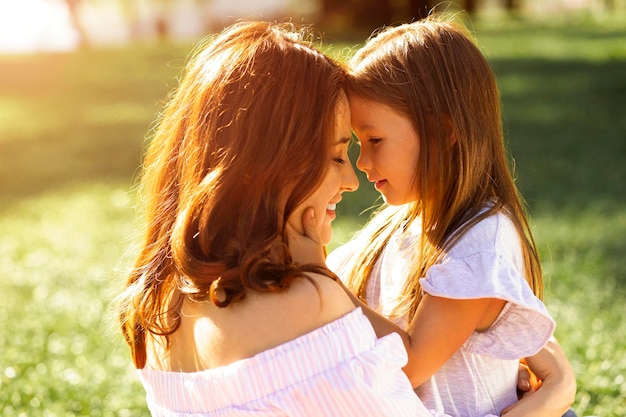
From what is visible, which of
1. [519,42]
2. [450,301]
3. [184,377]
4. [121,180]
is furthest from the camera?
[519,42]

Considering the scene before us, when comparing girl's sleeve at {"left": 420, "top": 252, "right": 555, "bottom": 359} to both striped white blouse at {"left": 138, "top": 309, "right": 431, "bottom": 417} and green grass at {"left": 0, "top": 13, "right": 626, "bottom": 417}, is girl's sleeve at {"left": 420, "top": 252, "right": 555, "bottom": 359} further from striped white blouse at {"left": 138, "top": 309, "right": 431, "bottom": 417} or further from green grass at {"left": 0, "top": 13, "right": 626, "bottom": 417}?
green grass at {"left": 0, "top": 13, "right": 626, "bottom": 417}

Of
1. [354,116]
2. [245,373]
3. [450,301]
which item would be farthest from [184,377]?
[354,116]

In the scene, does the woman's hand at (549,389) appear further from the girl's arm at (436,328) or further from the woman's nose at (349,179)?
the woman's nose at (349,179)

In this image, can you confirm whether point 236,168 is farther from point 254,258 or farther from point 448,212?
point 448,212

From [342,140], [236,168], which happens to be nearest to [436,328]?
[342,140]

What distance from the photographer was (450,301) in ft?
7.98

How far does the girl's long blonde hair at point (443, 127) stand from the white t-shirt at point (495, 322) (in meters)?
0.08

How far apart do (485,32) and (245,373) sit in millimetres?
19541

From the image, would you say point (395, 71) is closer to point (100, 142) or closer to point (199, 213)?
point (199, 213)

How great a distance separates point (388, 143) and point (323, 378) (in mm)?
867

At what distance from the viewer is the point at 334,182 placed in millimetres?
2330

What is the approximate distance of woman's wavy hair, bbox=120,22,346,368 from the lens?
2094mm

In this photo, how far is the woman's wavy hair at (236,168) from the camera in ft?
6.87

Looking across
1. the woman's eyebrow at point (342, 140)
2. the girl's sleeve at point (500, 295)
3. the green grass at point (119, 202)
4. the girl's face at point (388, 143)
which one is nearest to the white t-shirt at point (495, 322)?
the girl's sleeve at point (500, 295)
